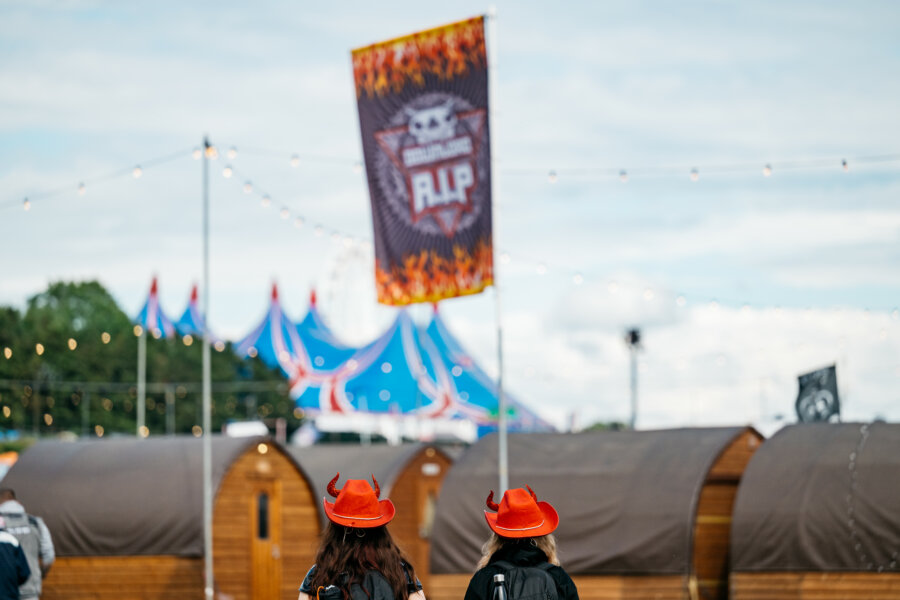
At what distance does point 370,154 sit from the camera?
13719 mm

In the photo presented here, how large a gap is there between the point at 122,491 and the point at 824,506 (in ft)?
34.3

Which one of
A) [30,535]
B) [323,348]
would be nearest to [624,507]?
[30,535]

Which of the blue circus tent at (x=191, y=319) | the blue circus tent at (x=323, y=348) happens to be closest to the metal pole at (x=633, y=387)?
the blue circus tent at (x=323, y=348)

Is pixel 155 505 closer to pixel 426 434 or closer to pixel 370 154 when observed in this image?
pixel 370 154

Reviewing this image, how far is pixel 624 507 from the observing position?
1597cm

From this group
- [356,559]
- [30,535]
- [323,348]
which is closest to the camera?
[356,559]

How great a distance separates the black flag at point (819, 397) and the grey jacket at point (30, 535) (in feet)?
35.6

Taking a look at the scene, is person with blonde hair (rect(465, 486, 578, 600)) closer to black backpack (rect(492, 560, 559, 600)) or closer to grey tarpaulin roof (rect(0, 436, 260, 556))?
black backpack (rect(492, 560, 559, 600))

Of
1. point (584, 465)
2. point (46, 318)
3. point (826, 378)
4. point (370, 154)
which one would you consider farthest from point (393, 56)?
point (46, 318)

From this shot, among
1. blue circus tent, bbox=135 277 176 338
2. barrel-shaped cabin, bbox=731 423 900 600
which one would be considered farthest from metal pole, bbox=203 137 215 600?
blue circus tent, bbox=135 277 176 338

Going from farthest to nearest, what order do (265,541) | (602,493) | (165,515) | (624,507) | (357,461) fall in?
(357,461) < (265,541) < (165,515) < (602,493) < (624,507)

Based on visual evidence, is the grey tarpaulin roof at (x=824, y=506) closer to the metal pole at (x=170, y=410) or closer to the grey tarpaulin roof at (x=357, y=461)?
the grey tarpaulin roof at (x=357, y=461)

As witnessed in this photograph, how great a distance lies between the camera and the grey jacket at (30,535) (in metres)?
10.9

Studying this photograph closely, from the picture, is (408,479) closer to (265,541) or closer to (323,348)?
(265,541)
